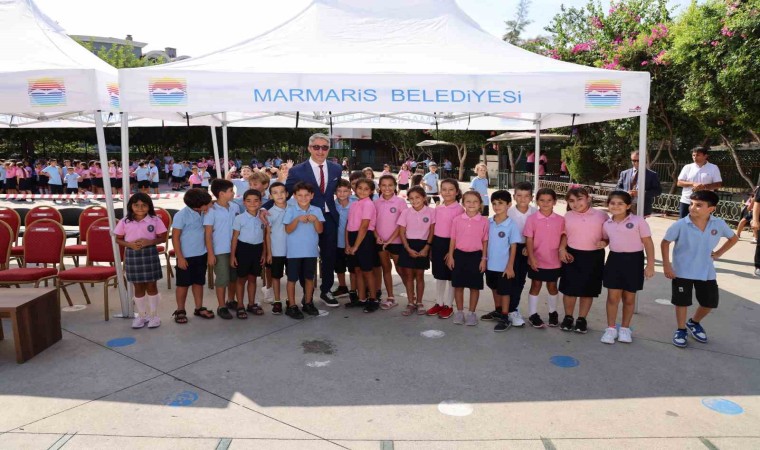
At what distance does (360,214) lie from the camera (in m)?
5.63

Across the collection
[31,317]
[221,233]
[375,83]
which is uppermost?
[375,83]

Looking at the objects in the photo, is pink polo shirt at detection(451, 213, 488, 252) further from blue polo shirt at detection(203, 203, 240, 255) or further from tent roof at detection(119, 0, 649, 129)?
blue polo shirt at detection(203, 203, 240, 255)

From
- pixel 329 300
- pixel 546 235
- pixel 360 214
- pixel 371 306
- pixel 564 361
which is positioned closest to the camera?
pixel 564 361

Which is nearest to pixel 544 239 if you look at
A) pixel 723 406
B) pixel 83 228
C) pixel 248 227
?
pixel 723 406

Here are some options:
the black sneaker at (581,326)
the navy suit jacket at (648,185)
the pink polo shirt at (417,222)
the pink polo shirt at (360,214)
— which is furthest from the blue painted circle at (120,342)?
the navy suit jacket at (648,185)

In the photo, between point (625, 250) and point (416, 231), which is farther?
point (416, 231)

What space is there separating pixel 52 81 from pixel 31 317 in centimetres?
219

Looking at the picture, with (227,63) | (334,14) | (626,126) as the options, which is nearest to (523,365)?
(227,63)

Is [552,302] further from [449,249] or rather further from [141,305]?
[141,305]

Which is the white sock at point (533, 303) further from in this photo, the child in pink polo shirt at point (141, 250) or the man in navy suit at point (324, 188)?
the child in pink polo shirt at point (141, 250)

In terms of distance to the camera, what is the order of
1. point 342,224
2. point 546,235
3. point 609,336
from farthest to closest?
point 342,224
point 546,235
point 609,336

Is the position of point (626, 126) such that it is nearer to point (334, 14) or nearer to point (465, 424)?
point (334, 14)

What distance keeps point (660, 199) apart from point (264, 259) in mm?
12600

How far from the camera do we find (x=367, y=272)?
19.1ft
